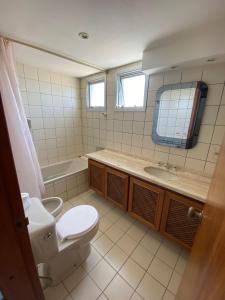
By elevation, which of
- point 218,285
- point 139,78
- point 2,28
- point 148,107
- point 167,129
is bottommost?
point 218,285

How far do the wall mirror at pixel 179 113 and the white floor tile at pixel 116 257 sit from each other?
1.32m

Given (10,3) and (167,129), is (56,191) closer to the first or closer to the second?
(167,129)

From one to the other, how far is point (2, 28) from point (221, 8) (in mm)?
1666

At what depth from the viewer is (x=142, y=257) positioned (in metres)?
1.37

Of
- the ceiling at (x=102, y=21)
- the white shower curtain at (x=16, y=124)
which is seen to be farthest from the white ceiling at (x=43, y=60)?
the white shower curtain at (x=16, y=124)

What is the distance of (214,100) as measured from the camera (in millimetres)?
1301

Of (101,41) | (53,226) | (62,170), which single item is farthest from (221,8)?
(62,170)

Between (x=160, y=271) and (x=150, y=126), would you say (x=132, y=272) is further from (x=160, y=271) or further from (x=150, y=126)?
(x=150, y=126)

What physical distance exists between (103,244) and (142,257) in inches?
16.8

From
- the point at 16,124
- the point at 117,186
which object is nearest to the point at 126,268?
the point at 117,186

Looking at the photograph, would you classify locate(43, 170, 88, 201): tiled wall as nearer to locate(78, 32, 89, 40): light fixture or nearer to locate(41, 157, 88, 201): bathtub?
locate(41, 157, 88, 201): bathtub

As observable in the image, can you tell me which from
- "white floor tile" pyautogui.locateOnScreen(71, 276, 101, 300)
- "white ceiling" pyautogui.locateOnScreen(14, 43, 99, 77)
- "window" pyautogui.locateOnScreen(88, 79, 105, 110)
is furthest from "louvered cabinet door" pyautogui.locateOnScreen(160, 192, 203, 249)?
"white ceiling" pyautogui.locateOnScreen(14, 43, 99, 77)

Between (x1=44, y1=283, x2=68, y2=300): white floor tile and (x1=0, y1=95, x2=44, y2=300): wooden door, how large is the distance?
56 centimetres

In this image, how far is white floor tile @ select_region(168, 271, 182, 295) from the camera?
1126mm
